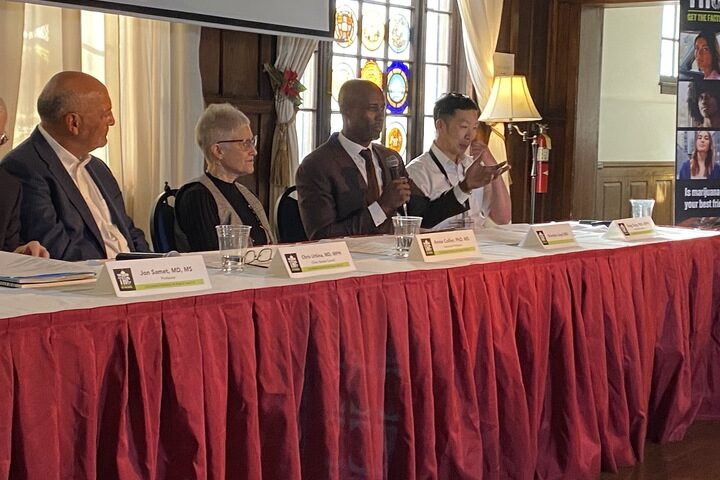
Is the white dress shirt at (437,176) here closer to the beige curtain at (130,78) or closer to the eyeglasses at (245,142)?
the eyeglasses at (245,142)

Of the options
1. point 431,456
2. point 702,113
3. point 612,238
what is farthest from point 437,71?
point 431,456

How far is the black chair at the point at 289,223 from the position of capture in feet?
12.0

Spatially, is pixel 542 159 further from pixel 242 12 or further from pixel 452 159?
pixel 452 159

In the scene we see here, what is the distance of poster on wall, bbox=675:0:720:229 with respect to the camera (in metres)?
4.90

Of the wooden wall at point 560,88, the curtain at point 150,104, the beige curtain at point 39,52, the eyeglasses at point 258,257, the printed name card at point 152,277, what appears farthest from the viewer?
the wooden wall at point 560,88

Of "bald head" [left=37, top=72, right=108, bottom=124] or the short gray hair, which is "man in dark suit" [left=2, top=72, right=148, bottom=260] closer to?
"bald head" [left=37, top=72, right=108, bottom=124]

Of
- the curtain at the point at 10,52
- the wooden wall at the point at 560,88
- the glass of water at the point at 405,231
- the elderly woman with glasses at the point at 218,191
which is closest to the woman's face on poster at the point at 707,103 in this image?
the wooden wall at the point at 560,88

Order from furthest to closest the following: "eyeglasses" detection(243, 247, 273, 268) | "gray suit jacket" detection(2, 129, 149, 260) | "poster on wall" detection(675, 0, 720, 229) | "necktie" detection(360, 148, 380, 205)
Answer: "poster on wall" detection(675, 0, 720, 229) < "necktie" detection(360, 148, 380, 205) < "gray suit jacket" detection(2, 129, 149, 260) < "eyeglasses" detection(243, 247, 273, 268)

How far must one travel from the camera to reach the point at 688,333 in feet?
11.2

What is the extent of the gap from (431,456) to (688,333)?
136cm

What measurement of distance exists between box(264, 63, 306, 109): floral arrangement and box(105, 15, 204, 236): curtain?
50 centimetres

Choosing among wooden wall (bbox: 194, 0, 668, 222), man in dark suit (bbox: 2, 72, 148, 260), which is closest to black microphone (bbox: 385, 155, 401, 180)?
man in dark suit (bbox: 2, 72, 148, 260)

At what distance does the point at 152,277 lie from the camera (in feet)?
6.62

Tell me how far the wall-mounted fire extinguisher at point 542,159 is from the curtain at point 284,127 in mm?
2087
